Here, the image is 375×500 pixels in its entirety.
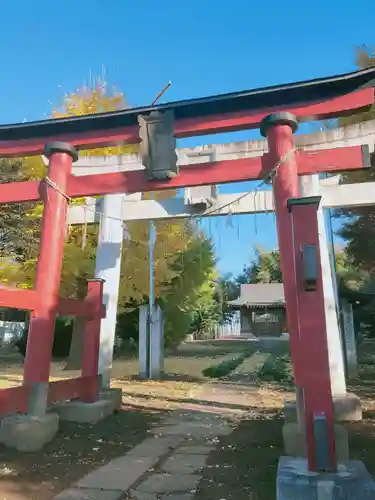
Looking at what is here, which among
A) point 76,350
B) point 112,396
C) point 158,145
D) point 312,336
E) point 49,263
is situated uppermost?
point 158,145

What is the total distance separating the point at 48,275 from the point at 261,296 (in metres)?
32.7

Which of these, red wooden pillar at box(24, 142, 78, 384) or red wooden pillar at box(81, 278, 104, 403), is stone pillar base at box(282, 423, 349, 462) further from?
red wooden pillar at box(81, 278, 104, 403)

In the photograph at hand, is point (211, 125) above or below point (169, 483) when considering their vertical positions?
above

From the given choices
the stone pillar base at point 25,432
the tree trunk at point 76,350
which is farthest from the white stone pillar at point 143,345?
the stone pillar base at point 25,432

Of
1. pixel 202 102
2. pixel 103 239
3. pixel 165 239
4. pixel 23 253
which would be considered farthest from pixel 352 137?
pixel 23 253

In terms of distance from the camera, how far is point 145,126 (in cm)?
561

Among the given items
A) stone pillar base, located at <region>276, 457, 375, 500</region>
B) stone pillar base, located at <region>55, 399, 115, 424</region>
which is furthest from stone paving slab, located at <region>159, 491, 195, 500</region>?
stone pillar base, located at <region>55, 399, 115, 424</region>

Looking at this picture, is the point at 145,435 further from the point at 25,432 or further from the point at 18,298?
the point at 18,298

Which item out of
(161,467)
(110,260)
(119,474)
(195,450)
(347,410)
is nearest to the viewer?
Result: (119,474)

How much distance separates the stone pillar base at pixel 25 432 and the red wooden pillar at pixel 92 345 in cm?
153

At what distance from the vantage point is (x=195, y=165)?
547 cm

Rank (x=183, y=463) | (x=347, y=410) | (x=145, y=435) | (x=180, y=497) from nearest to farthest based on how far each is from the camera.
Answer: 1. (x=180, y=497)
2. (x=183, y=463)
3. (x=145, y=435)
4. (x=347, y=410)

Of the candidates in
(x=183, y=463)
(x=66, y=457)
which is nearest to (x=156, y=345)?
(x=66, y=457)

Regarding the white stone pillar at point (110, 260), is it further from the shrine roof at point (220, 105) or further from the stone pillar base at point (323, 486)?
the stone pillar base at point (323, 486)
